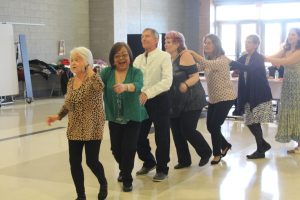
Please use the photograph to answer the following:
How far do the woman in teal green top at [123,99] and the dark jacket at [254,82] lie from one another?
1.45 meters

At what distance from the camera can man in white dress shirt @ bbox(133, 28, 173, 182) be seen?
12.3 feet

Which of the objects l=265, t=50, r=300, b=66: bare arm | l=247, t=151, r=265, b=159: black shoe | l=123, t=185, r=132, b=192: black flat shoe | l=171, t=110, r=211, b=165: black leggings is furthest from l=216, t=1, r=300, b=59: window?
l=123, t=185, r=132, b=192: black flat shoe

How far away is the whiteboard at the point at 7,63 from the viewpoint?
991 cm

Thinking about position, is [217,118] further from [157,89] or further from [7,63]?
[7,63]

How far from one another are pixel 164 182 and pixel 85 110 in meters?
1.16

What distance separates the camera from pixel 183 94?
4.23 m

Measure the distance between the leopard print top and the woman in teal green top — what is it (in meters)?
0.25

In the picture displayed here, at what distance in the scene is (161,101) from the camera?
3885mm

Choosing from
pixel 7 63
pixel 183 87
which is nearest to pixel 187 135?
pixel 183 87

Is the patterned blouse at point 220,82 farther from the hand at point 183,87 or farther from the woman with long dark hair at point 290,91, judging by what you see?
the woman with long dark hair at point 290,91

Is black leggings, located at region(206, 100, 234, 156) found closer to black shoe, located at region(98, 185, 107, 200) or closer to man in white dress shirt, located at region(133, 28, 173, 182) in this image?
man in white dress shirt, located at region(133, 28, 173, 182)

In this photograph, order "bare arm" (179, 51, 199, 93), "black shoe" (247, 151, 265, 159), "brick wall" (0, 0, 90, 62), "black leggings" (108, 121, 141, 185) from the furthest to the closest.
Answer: "brick wall" (0, 0, 90, 62), "black shoe" (247, 151, 265, 159), "bare arm" (179, 51, 199, 93), "black leggings" (108, 121, 141, 185)

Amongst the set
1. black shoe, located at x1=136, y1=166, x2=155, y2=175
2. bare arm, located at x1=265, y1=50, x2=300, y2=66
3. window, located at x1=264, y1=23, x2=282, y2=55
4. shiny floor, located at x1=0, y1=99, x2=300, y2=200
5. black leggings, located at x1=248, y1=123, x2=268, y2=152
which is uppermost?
window, located at x1=264, y1=23, x2=282, y2=55

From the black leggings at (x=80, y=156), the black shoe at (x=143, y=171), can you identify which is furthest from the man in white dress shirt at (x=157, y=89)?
the black leggings at (x=80, y=156)
